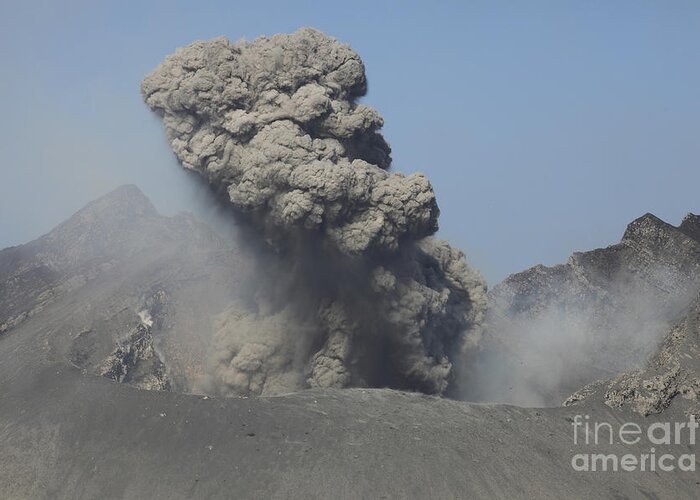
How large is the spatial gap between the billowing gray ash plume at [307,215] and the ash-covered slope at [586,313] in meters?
4.55

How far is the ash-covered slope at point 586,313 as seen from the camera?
27.1 metres

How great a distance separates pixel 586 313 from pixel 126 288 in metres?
19.7

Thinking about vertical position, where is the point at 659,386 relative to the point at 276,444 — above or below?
above

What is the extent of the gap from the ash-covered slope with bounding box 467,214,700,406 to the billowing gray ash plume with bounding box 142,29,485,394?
179 inches

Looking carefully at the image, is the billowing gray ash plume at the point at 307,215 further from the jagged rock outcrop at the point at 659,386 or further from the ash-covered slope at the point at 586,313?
the jagged rock outcrop at the point at 659,386

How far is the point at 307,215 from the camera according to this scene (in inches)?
829

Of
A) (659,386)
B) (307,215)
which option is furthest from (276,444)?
(659,386)

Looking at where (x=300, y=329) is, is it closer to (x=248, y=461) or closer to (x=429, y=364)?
(x=429, y=364)

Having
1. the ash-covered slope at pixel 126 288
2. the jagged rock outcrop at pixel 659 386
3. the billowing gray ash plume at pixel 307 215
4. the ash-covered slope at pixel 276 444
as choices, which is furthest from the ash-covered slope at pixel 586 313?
the ash-covered slope at pixel 126 288

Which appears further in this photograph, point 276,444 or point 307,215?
point 307,215

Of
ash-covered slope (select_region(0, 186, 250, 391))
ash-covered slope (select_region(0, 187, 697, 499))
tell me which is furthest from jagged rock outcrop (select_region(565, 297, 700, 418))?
ash-covered slope (select_region(0, 186, 250, 391))

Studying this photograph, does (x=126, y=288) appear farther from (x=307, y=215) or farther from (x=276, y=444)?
(x=276, y=444)

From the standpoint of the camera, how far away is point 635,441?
18.8 meters

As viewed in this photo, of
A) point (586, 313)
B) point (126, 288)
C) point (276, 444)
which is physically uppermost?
point (586, 313)
